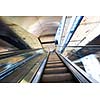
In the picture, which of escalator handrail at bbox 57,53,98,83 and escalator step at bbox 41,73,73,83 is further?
escalator step at bbox 41,73,73,83

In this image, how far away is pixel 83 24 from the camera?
2.35m

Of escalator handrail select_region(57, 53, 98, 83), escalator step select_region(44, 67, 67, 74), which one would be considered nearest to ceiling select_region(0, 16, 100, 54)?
escalator handrail select_region(57, 53, 98, 83)

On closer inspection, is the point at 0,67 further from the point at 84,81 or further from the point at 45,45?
the point at 84,81

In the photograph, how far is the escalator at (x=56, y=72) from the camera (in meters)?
2.39

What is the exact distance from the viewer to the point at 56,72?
8.19 feet

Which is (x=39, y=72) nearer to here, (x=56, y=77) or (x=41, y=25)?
(x=56, y=77)

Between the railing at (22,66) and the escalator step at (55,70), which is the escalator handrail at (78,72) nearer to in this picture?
the escalator step at (55,70)

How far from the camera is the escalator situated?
2.39m

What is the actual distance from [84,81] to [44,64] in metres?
0.57

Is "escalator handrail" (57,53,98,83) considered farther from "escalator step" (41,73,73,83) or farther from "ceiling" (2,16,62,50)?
"ceiling" (2,16,62,50)

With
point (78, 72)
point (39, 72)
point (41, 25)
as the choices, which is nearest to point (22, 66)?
point (39, 72)

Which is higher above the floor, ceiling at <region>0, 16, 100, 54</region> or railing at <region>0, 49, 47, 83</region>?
ceiling at <region>0, 16, 100, 54</region>

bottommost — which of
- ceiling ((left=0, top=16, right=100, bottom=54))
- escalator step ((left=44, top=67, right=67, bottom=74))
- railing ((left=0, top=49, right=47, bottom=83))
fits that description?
escalator step ((left=44, top=67, right=67, bottom=74))
